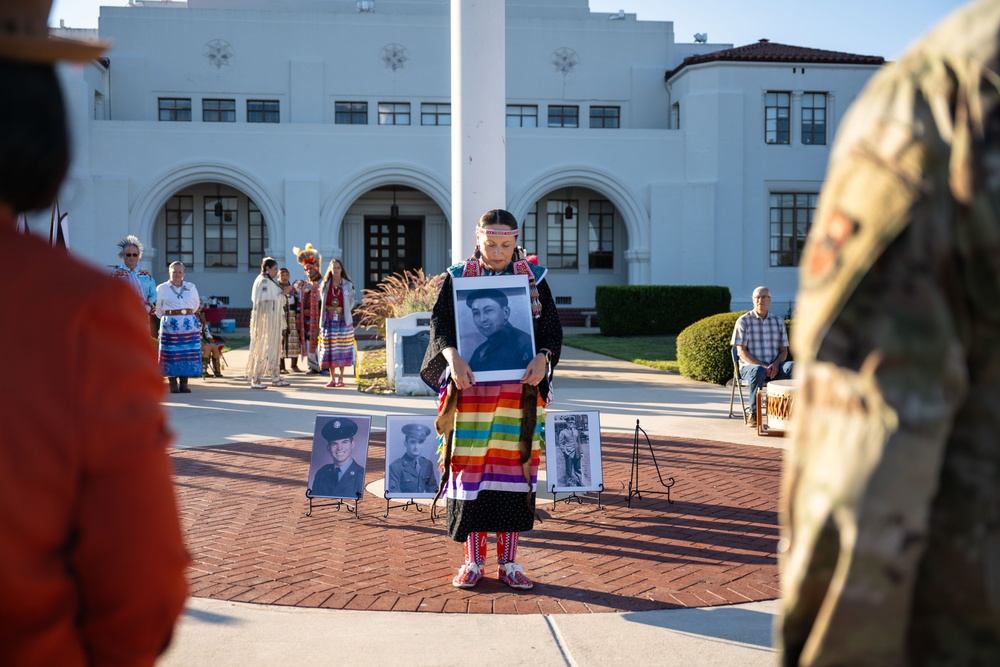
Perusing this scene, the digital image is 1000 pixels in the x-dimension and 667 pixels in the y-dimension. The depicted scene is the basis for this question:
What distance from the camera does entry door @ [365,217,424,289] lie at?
3212 cm

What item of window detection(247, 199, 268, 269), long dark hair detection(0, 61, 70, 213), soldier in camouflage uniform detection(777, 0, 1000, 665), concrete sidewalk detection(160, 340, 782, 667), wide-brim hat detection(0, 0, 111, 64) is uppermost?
window detection(247, 199, 268, 269)

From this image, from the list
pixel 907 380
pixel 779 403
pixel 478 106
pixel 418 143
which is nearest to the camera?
pixel 907 380

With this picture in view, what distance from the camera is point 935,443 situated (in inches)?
55.2

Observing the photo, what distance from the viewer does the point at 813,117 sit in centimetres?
3092

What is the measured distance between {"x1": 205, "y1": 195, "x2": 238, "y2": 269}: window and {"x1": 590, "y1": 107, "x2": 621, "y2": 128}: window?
11.9 m

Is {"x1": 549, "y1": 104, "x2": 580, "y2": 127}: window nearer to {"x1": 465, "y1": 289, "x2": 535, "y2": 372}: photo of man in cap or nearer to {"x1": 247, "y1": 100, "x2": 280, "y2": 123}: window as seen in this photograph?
{"x1": 247, "y1": 100, "x2": 280, "y2": 123}: window

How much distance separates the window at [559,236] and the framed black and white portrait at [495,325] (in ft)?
87.6

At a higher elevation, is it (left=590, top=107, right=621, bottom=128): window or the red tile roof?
the red tile roof

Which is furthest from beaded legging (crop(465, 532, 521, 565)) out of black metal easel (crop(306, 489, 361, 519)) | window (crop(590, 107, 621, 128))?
window (crop(590, 107, 621, 128))

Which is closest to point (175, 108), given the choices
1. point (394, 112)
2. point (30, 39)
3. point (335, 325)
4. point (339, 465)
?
point (394, 112)

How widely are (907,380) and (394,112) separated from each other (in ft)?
102

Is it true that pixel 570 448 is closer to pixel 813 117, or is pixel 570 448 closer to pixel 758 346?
pixel 758 346

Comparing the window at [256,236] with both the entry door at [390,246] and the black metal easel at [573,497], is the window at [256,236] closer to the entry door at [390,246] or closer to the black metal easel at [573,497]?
the entry door at [390,246]

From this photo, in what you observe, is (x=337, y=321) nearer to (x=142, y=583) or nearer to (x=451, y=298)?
(x=451, y=298)
